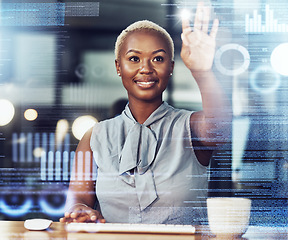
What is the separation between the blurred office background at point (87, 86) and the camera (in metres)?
0.85

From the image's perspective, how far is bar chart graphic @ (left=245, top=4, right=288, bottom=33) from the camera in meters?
0.84

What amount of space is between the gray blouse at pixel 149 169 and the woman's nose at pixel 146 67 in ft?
0.34

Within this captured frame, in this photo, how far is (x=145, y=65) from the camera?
92 cm

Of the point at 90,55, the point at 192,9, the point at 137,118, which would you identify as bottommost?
the point at 137,118

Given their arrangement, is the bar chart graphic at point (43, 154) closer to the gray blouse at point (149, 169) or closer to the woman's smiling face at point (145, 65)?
the gray blouse at point (149, 169)

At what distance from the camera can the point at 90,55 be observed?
0.90m

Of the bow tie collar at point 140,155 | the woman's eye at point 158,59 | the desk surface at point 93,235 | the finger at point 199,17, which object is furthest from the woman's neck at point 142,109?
the desk surface at point 93,235

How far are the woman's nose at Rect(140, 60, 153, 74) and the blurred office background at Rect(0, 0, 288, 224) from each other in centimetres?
10

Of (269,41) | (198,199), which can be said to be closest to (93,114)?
(198,199)

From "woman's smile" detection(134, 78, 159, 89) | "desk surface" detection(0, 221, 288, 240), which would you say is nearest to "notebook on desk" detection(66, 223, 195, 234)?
"desk surface" detection(0, 221, 288, 240)

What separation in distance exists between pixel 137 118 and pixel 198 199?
28 centimetres

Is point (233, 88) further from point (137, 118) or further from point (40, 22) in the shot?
point (40, 22)

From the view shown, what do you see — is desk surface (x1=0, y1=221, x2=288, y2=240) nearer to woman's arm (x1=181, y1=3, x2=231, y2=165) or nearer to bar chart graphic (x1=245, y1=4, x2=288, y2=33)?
woman's arm (x1=181, y1=3, x2=231, y2=165)

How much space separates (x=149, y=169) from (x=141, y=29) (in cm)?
39
